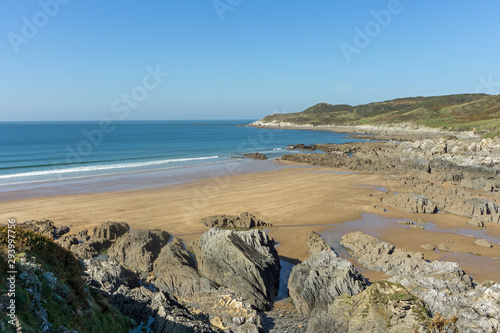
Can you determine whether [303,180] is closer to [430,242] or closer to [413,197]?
[413,197]

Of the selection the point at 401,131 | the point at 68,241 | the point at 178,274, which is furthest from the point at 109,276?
the point at 401,131

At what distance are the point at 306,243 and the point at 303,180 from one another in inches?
849

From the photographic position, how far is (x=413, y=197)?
27.9 meters

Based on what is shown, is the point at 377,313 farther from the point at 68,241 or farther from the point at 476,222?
the point at 476,222

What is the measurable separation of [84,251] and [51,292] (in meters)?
11.1

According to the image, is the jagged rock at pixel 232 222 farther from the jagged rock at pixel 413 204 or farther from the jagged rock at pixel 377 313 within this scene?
the jagged rock at pixel 377 313

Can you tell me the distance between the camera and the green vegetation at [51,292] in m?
7.06

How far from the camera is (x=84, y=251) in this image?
707 inches

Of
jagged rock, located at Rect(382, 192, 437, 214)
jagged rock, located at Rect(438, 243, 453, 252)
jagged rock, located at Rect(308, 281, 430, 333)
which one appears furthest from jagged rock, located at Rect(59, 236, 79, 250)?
jagged rock, located at Rect(382, 192, 437, 214)

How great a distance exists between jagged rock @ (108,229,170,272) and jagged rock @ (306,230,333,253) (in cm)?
940

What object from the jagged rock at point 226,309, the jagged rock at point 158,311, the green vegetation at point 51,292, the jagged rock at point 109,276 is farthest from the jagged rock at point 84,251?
the green vegetation at point 51,292

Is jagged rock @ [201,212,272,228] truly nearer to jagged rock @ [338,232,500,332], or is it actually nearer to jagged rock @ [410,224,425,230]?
jagged rock @ [338,232,500,332]

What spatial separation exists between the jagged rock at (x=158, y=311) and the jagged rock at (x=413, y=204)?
22395 mm

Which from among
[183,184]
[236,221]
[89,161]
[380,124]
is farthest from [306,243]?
[380,124]
